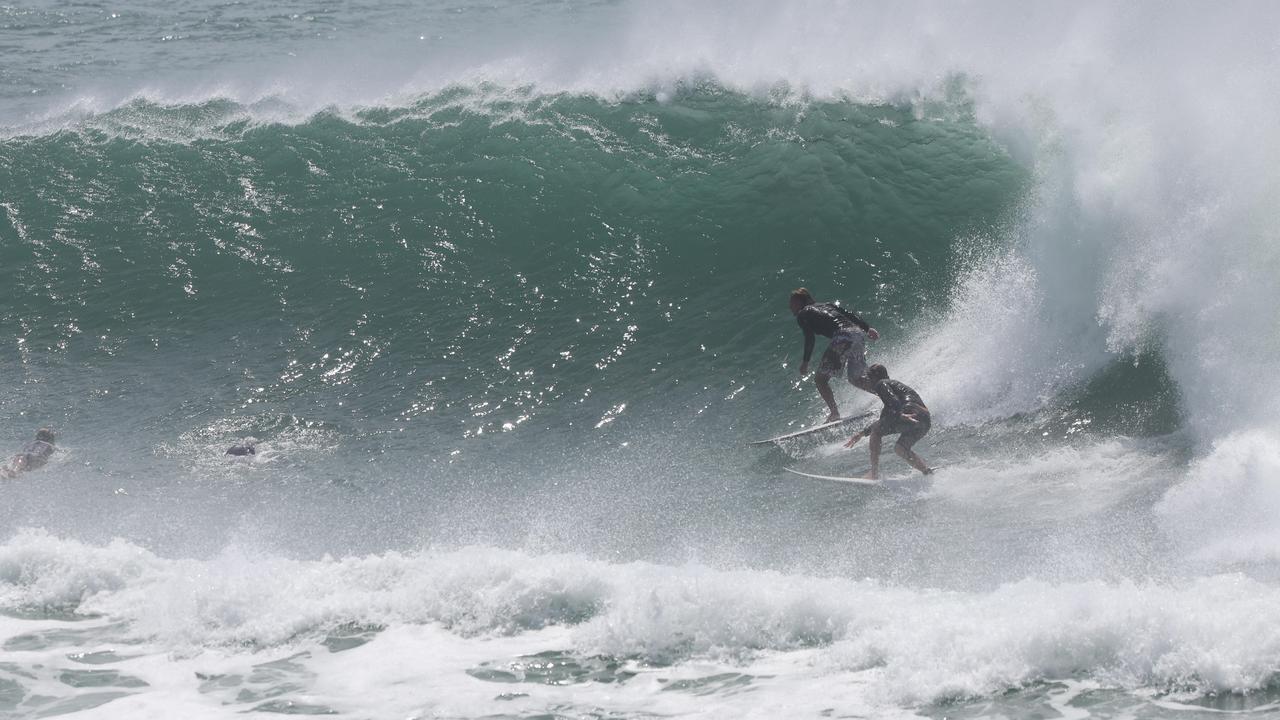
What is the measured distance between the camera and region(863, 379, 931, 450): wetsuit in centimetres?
1009

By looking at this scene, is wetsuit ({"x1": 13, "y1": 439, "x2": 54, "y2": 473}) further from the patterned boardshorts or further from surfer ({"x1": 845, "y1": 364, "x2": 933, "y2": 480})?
surfer ({"x1": 845, "y1": 364, "x2": 933, "y2": 480})

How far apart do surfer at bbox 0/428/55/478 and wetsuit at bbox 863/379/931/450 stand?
26.2 ft

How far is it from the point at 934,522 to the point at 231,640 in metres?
5.26

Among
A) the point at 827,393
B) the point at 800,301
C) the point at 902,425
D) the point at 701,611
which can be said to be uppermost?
the point at 800,301

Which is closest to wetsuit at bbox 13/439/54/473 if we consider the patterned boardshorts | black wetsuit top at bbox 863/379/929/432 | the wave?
the wave

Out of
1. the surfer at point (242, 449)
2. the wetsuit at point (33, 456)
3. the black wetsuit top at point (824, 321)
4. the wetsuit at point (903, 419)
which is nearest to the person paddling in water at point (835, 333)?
the black wetsuit top at point (824, 321)

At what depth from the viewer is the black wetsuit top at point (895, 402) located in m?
10.1

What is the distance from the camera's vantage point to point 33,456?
11.5 meters

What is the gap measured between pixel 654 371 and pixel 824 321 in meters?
2.33

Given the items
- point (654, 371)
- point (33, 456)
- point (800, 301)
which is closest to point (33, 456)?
point (33, 456)

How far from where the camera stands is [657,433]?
1145cm

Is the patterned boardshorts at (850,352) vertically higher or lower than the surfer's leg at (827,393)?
higher

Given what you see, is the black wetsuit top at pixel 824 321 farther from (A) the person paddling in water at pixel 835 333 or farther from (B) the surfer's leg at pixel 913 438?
(B) the surfer's leg at pixel 913 438

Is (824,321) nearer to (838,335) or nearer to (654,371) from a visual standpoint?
(838,335)
